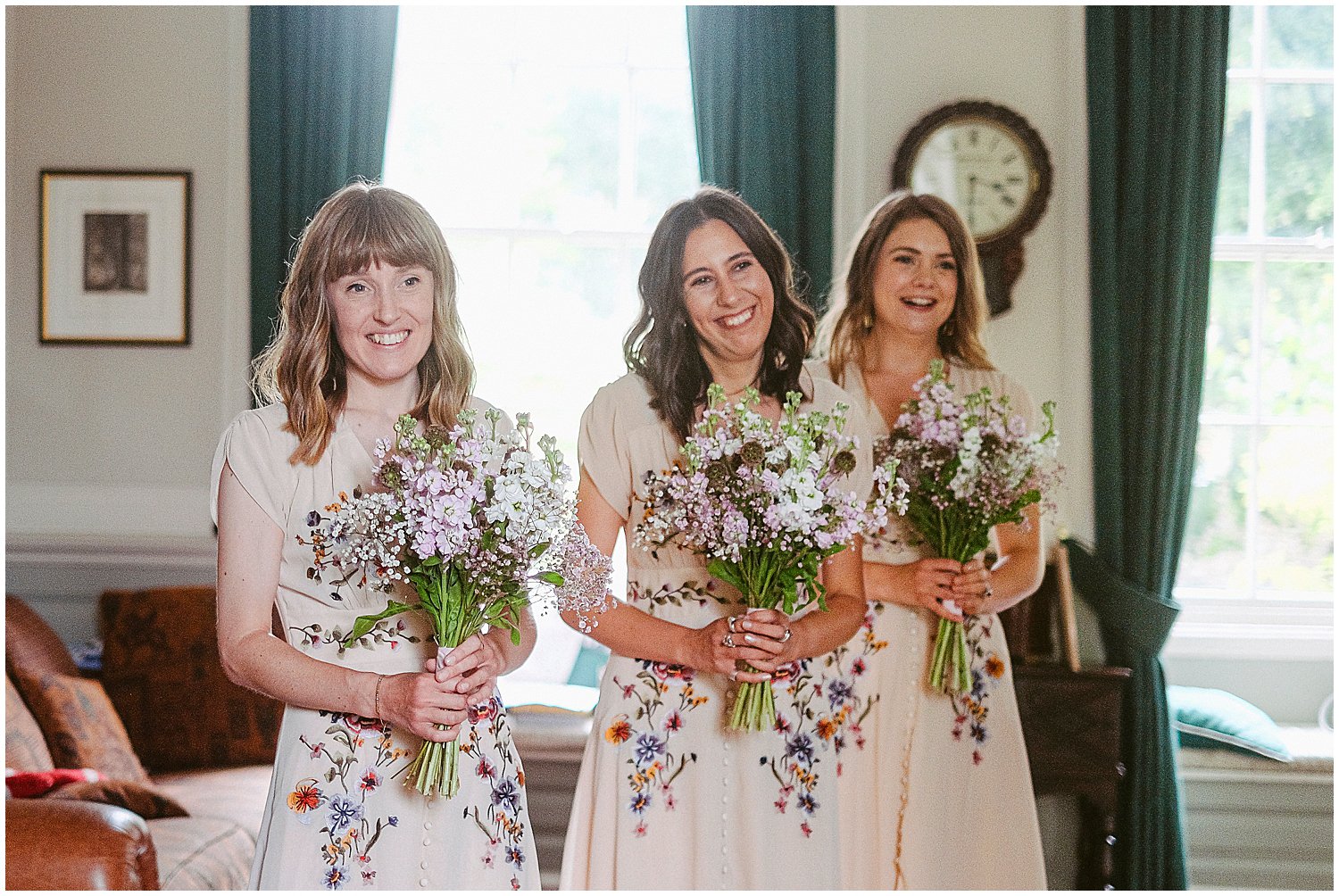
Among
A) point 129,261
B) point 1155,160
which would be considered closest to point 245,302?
point 129,261

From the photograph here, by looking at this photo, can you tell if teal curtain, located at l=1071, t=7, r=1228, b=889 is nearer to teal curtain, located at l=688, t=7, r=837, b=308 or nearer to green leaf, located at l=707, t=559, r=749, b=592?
teal curtain, located at l=688, t=7, r=837, b=308

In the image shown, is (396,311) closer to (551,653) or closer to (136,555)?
(551,653)

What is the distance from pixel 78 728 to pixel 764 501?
2.45 metres

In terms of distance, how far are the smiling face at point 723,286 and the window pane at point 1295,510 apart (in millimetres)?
3053

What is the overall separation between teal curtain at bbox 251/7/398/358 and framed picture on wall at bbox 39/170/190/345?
339 mm

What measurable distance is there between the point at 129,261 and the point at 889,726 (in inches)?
133

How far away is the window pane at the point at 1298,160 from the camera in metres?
4.32

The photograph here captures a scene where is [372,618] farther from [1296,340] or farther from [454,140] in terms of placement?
[1296,340]

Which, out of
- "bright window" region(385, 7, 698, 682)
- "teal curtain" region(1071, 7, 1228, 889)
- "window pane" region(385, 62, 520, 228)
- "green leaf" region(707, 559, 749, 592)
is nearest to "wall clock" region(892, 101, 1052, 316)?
"teal curtain" region(1071, 7, 1228, 889)

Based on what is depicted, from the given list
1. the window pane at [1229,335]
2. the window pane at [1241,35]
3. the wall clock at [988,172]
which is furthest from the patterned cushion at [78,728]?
the window pane at [1241,35]

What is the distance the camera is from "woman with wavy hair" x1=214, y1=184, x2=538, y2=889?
1738 mm

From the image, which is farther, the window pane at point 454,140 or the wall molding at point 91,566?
the window pane at point 454,140

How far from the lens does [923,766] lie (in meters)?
2.41

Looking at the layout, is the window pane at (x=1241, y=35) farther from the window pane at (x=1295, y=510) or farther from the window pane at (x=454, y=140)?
the window pane at (x=454, y=140)
